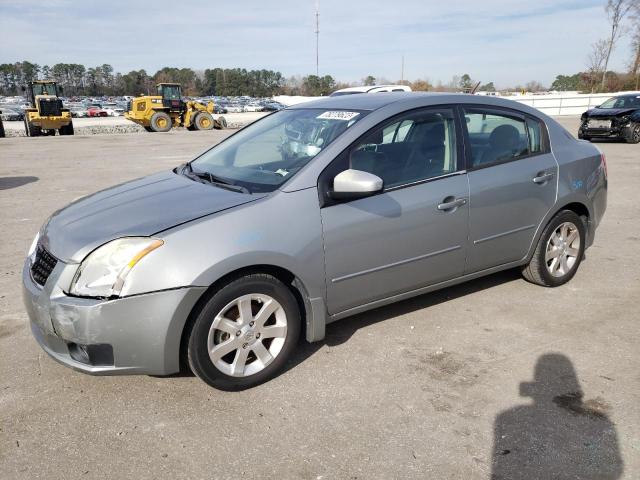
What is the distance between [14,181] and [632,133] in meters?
17.4

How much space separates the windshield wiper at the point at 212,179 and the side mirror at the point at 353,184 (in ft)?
1.75

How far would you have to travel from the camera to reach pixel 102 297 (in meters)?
2.66

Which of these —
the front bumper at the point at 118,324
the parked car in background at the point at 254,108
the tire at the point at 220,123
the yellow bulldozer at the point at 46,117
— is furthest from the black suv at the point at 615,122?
the parked car in background at the point at 254,108

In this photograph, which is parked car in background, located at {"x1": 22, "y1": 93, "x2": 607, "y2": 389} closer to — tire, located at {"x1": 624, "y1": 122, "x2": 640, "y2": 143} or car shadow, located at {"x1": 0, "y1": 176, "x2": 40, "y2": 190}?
car shadow, located at {"x1": 0, "y1": 176, "x2": 40, "y2": 190}

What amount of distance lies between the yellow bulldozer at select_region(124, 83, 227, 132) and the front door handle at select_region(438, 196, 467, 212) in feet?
86.1

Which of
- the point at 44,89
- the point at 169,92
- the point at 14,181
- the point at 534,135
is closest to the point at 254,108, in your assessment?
the point at 44,89

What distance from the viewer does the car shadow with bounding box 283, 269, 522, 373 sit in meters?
3.55

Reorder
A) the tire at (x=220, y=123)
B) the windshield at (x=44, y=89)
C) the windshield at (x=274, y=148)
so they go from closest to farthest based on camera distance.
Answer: the windshield at (x=274, y=148)
the windshield at (x=44, y=89)
the tire at (x=220, y=123)

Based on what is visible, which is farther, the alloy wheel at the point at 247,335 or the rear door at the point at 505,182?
the rear door at the point at 505,182

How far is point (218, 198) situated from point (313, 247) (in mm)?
630

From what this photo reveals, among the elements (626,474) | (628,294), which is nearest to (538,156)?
(628,294)

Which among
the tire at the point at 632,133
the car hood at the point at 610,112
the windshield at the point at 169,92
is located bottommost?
the tire at the point at 632,133

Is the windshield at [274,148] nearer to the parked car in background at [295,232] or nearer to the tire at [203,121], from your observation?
the parked car in background at [295,232]

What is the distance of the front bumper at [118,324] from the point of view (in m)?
2.65
